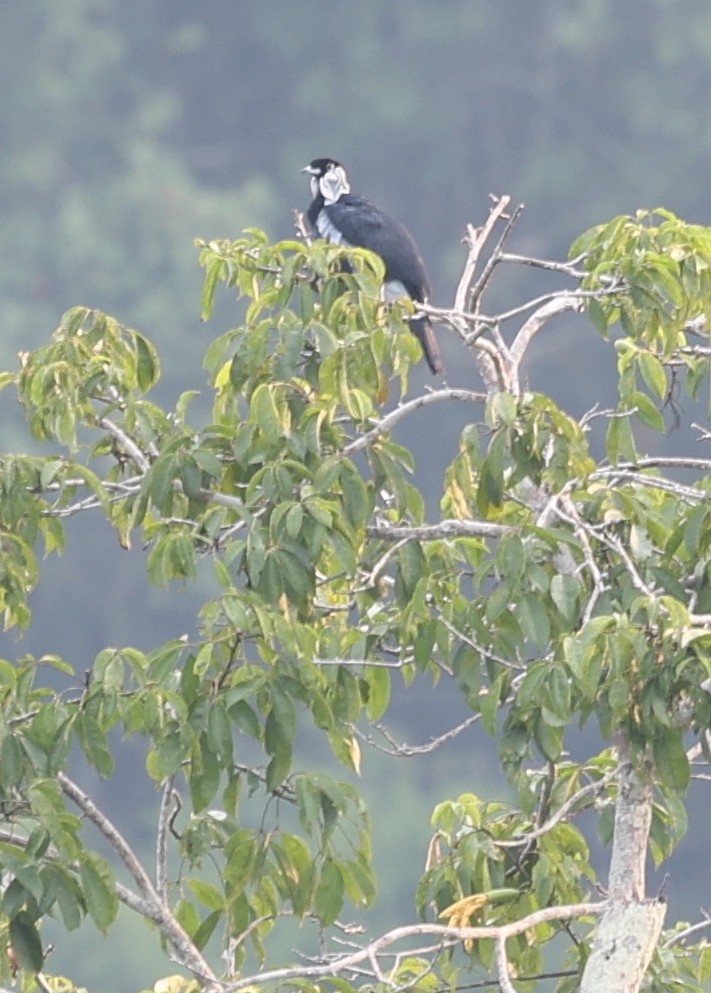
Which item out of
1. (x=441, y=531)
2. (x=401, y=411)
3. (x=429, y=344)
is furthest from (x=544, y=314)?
(x=429, y=344)

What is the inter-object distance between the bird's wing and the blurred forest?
46.8 ft

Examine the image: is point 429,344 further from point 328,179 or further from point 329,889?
point 329,889

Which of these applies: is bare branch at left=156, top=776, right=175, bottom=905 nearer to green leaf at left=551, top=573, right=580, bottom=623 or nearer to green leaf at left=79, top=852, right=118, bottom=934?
green leaf at left=79, top=852, right=118, bottom=934

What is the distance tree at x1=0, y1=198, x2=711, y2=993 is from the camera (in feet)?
11.5

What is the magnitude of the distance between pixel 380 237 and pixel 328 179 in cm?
55

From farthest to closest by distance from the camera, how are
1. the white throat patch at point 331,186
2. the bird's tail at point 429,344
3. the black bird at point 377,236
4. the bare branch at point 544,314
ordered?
1. the white throat patch at point 331,186
2. the black bird at point 377,236
3. the bird's tail at point 429,344
4. the bare branch at point 544,314

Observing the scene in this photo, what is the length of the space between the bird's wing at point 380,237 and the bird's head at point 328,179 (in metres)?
0.21

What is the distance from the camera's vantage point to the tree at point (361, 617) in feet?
11.5

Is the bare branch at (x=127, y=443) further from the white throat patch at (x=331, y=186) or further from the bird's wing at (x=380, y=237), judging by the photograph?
the white throat patch at (x=331, y=186)

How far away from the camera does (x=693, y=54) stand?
28.0m

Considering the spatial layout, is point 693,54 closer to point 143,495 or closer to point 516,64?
point 516,64

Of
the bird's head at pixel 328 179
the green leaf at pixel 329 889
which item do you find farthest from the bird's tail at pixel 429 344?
the green leaf at pixel 329 889

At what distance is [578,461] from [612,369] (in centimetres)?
1868

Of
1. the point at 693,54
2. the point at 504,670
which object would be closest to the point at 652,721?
the point at 504,670
